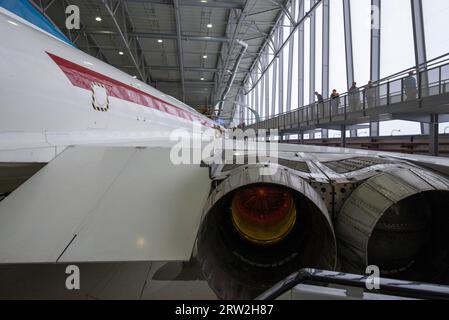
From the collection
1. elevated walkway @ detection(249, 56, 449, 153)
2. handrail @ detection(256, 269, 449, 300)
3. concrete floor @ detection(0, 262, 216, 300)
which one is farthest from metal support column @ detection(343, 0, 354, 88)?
handrail @ detection(256, 269, 449, 300)

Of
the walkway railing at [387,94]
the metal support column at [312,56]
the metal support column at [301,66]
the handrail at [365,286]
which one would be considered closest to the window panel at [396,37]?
the walkway railing at [387,94]

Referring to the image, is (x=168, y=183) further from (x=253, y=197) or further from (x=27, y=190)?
(x=27, y=190)

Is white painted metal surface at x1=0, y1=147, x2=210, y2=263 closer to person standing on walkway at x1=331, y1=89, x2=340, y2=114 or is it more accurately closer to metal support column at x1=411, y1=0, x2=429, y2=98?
metal support column at x1=411, y1=0, x2=429, y2=98

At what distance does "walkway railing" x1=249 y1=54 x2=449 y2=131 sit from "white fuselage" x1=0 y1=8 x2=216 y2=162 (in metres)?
5.73

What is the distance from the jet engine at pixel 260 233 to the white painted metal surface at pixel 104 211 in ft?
0.59

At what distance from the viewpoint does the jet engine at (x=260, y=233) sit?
1.30 m

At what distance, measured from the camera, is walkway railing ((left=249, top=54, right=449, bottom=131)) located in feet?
17.6

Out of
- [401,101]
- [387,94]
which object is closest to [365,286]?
[401,101]

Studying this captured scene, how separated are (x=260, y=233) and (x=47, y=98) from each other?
1.93 meters

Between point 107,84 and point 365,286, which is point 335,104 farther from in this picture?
point 365,286

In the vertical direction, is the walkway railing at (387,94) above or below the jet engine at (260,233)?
above

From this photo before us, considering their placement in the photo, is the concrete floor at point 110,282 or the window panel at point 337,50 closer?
the concrete floor at point 110,282

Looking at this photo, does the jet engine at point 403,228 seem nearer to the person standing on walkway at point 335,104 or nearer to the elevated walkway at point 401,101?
the elevated walkway at point 401,101

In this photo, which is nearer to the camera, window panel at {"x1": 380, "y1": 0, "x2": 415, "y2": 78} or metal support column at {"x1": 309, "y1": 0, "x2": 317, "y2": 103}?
window panel at {"x1": 380, "y1": 0, "x2": 415, "y2": 78}
